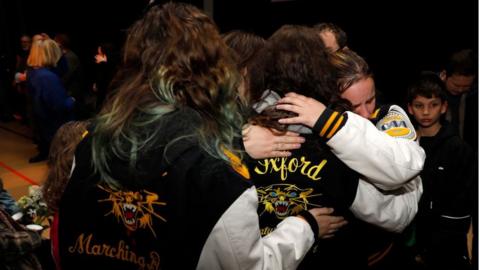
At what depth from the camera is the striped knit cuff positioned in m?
1.22

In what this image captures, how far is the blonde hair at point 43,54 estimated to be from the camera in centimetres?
481

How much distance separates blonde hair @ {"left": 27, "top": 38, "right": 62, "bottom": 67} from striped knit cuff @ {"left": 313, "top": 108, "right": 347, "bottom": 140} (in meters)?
4.25

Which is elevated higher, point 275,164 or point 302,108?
point 302,108

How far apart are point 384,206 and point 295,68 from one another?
0.44 metres

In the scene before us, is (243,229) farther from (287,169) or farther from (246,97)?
(246,97)

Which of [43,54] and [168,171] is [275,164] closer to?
[168,171]

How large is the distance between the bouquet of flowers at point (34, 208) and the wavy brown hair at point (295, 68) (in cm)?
152

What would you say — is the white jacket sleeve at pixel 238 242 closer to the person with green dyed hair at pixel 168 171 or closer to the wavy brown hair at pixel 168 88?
the person with green dyed hair at pixel 168 171

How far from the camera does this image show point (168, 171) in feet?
3.30

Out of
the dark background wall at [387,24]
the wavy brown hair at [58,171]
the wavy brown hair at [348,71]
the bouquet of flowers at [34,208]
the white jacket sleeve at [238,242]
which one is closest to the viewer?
the white jacket sleeve at [238,242]

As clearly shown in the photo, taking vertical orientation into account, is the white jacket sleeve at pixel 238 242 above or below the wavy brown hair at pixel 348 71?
below

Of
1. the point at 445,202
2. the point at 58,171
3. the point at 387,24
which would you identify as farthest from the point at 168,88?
the point at 387,24

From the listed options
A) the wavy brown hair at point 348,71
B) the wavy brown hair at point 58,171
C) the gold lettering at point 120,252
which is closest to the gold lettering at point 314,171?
the wavy brown hair at point 348,71

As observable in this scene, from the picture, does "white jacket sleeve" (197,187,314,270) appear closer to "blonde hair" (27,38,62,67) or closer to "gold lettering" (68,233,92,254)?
"gold lettering" (68,233,92,254)
